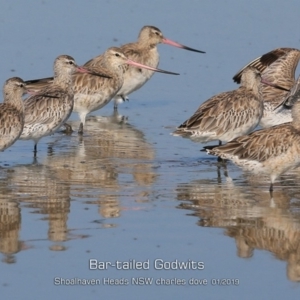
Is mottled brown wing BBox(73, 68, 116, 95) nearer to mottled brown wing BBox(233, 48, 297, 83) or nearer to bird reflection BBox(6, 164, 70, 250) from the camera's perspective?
mottled brown wing BBox(233, 48, 297, 83)

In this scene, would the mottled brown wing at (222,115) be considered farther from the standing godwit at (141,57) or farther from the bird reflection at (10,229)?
the standing godwit at (141,57)

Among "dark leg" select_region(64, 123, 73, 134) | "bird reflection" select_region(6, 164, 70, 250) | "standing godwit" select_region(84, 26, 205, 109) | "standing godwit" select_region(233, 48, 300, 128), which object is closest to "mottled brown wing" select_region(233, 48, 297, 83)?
"standing godwit" select_region(233, 48, 300, 128)

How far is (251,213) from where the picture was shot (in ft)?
34.8

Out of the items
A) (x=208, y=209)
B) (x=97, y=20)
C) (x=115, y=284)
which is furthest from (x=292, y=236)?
(x=97, y=20)

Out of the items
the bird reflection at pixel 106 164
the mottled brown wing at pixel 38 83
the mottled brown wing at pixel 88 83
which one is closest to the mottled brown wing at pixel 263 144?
the bird reflection at pixel 106 164

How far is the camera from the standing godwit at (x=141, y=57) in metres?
16.9

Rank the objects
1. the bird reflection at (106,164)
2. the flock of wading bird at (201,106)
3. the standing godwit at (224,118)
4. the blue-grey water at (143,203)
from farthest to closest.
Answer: the standing godwit at (224,118)
the flock of wading bird at (201,106)
the bird reflection at (106,164)
the blue-grey water at (143,203)

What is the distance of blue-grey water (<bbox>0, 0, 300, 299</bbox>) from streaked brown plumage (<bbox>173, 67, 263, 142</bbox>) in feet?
1.15

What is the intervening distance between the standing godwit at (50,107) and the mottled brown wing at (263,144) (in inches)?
94.4

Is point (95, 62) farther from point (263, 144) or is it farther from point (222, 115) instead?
point (263, 144)

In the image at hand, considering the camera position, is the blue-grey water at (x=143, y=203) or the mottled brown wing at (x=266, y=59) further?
the mottled brown wing at (x=266, y=59)

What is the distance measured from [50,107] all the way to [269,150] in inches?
126

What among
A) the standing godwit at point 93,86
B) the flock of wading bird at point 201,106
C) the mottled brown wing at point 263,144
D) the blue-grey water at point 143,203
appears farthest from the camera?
the standing godwit at point 93,86

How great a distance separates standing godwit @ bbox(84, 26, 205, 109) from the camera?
1686 centimetres
